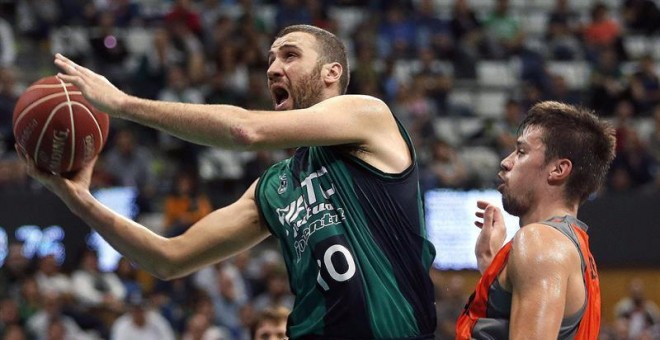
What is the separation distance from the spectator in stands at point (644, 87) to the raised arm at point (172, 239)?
14071mm

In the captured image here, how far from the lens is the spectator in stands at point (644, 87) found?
18.6 m

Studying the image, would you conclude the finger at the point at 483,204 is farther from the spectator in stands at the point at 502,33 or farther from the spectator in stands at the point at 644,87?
the spectator in stands at the point at 502,33

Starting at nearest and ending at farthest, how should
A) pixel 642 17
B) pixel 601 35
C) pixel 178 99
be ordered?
Answer: pixel 178 99
pixel 601 35
pixel 642 17

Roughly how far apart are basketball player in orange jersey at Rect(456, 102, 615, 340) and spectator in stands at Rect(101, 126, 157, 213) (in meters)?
10.1

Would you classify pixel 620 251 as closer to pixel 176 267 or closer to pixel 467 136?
pixel 467 136

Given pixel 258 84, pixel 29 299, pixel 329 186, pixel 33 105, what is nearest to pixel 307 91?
pixel 329 186

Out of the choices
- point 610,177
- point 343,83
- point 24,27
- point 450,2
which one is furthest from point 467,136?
point 343,83

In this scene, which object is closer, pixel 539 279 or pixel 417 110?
pixel 539 279

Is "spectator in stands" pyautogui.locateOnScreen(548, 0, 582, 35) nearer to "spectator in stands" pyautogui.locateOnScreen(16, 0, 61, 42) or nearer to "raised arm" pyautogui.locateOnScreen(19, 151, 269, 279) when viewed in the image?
"spectator in stands" pyautogui.locateOnScreen(16, 0, 61, 42)

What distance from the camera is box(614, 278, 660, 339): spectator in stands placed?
15219mm

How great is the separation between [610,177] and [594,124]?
12.9m

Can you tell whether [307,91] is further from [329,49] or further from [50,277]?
[50,277]

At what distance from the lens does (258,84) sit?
635 inches

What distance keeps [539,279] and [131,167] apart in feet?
36.1
